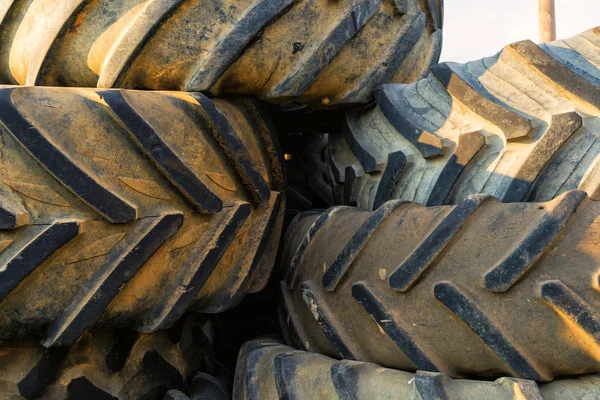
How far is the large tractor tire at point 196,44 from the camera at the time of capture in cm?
73

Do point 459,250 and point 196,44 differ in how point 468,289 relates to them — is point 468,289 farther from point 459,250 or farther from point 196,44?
point 196,44

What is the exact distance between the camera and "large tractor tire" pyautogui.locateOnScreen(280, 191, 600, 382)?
559mm

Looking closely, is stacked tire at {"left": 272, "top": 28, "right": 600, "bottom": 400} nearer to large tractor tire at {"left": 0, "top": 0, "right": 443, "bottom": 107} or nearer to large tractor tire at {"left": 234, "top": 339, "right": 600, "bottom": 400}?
large tractor tire at {"left": 234, "top": 339, "right": 600, "bottom": 400}

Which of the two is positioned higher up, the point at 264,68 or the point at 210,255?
the point at 264,68

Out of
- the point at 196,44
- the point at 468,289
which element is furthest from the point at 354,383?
the point at 196,44

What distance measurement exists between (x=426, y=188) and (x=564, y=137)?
189 millimetres

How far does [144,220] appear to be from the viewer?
63cm

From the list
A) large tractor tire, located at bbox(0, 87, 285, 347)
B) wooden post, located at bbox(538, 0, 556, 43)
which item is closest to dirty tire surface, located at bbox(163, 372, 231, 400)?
large tractor tire, located at bbox(0, 87, 285, 347)

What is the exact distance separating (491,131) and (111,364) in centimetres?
57

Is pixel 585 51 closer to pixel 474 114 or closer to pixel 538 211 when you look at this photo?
pixel 474 114

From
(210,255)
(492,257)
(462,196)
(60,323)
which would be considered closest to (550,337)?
(492,257)

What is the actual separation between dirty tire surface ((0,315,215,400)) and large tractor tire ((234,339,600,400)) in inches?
3.1

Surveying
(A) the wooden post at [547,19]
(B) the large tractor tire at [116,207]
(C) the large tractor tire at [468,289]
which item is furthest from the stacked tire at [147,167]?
(A) the wooden post at [547,19]

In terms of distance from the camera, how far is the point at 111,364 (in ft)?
2.37
